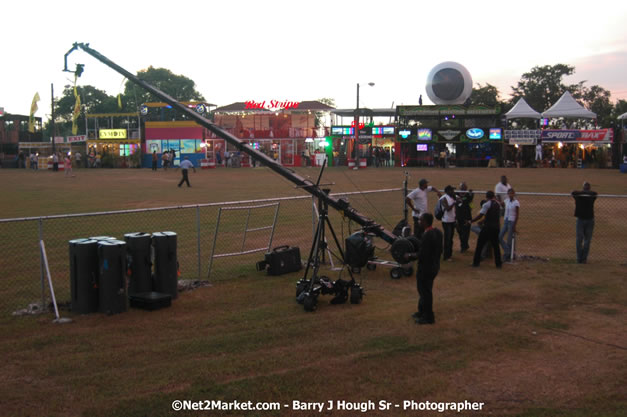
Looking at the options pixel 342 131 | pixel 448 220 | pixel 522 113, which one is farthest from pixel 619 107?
pixel 448 220

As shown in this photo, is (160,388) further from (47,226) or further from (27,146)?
(27,146)

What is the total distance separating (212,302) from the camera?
28.9 ft

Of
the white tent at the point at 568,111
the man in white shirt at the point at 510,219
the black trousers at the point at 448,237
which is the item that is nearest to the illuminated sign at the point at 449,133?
the white tent at the point at 568,111

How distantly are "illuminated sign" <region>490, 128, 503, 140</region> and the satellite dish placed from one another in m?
5.05

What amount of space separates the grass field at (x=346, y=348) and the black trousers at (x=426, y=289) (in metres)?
0.26

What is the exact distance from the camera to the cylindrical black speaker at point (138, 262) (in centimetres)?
848

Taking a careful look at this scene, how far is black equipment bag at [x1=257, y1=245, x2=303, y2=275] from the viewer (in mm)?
10523

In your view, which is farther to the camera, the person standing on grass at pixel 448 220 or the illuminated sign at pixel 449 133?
the illuminated sign at pixel 449 133

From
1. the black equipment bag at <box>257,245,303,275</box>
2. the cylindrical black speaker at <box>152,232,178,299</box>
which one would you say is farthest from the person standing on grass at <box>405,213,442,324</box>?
the cylindrical black speaker at <box>152,232,178,299</box>

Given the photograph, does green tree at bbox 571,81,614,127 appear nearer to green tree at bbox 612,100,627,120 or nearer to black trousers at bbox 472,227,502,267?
green tree at bbox 612,100,627,120

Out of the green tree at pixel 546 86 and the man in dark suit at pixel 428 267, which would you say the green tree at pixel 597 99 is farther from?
the man in dark suit at pixel 428 267

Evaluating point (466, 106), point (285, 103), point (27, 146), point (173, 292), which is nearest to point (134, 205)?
point (173, 292)

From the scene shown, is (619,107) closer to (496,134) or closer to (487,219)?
(496,134)

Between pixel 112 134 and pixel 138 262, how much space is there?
192ft
